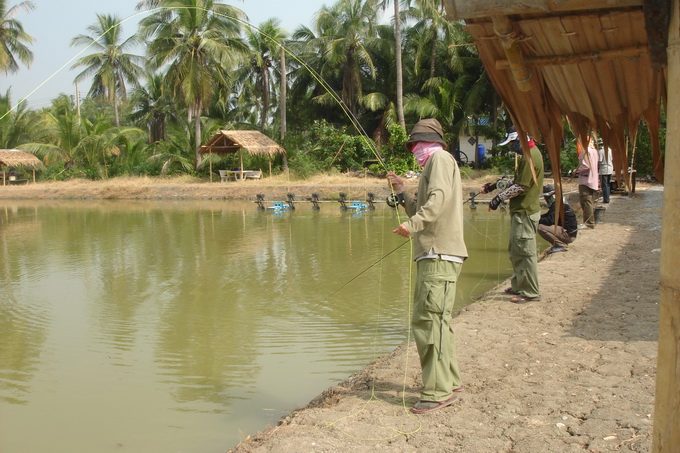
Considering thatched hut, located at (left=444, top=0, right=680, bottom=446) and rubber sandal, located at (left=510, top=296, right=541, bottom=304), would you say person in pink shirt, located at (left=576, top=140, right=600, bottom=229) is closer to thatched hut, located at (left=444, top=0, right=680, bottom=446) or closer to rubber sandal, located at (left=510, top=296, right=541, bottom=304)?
rubber sandal, located at (left=510, top=296, right=541, bottom=304)

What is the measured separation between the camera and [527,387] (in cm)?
376

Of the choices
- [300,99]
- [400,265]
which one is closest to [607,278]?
[400,265]

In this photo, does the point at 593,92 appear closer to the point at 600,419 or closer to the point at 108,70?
the point at 600,419

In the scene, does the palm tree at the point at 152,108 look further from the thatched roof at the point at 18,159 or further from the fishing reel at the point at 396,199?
the fishing reel at the point at 396,199

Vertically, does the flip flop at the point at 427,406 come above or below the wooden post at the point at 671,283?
below

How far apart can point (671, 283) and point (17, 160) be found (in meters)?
33.1

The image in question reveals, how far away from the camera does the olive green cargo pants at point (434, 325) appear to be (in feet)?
11.5

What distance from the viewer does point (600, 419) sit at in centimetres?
324

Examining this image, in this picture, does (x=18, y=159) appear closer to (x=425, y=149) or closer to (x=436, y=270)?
(x=425, y=149)

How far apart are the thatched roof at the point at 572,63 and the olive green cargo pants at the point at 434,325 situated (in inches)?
35.0

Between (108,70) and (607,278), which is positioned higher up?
(108,70)

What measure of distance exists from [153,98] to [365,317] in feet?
109

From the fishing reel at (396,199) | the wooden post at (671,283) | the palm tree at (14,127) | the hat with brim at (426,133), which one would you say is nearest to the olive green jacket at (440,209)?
the hat with brim at (426,133)

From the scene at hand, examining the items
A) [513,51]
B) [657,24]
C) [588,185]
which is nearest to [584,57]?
[513,51]
